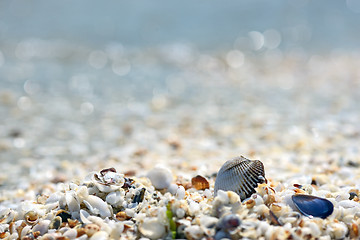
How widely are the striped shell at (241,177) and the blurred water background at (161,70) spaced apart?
217 centimetres

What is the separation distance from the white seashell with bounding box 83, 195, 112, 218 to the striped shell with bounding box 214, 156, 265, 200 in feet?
1.99

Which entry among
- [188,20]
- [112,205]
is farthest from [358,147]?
[188,20]

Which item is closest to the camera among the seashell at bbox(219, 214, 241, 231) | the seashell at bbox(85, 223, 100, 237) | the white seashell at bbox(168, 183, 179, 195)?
the seashell at bbox(219, 214, 241, 231)

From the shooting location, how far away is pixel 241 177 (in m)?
2.18

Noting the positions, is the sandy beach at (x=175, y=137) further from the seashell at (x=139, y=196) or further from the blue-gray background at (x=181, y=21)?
the blue-gray background at (x=181, y=21)

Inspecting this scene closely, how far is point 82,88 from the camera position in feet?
24.5

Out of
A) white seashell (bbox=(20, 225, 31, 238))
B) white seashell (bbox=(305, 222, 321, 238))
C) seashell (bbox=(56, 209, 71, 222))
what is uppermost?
seashell (bbox=(56, 209, 71, 222))

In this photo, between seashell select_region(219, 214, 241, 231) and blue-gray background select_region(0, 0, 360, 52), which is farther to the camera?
blue-gray background select_region(0, 0, 360, 52)

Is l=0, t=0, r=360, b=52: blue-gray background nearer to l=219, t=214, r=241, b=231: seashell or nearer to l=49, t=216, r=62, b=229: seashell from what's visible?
l=49, t=216, r=62, b=229: seashell

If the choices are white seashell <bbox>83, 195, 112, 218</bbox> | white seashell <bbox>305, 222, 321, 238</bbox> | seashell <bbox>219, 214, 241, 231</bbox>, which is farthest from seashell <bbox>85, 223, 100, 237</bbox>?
white seashell <bbox>305, 222, 321, 238</bbox>

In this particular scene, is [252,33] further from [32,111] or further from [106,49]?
[32,111]

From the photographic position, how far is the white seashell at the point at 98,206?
212 centimetres

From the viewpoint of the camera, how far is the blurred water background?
543cm

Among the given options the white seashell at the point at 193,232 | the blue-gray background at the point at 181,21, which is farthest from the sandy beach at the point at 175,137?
the blue-gray background at the point at 181,21
